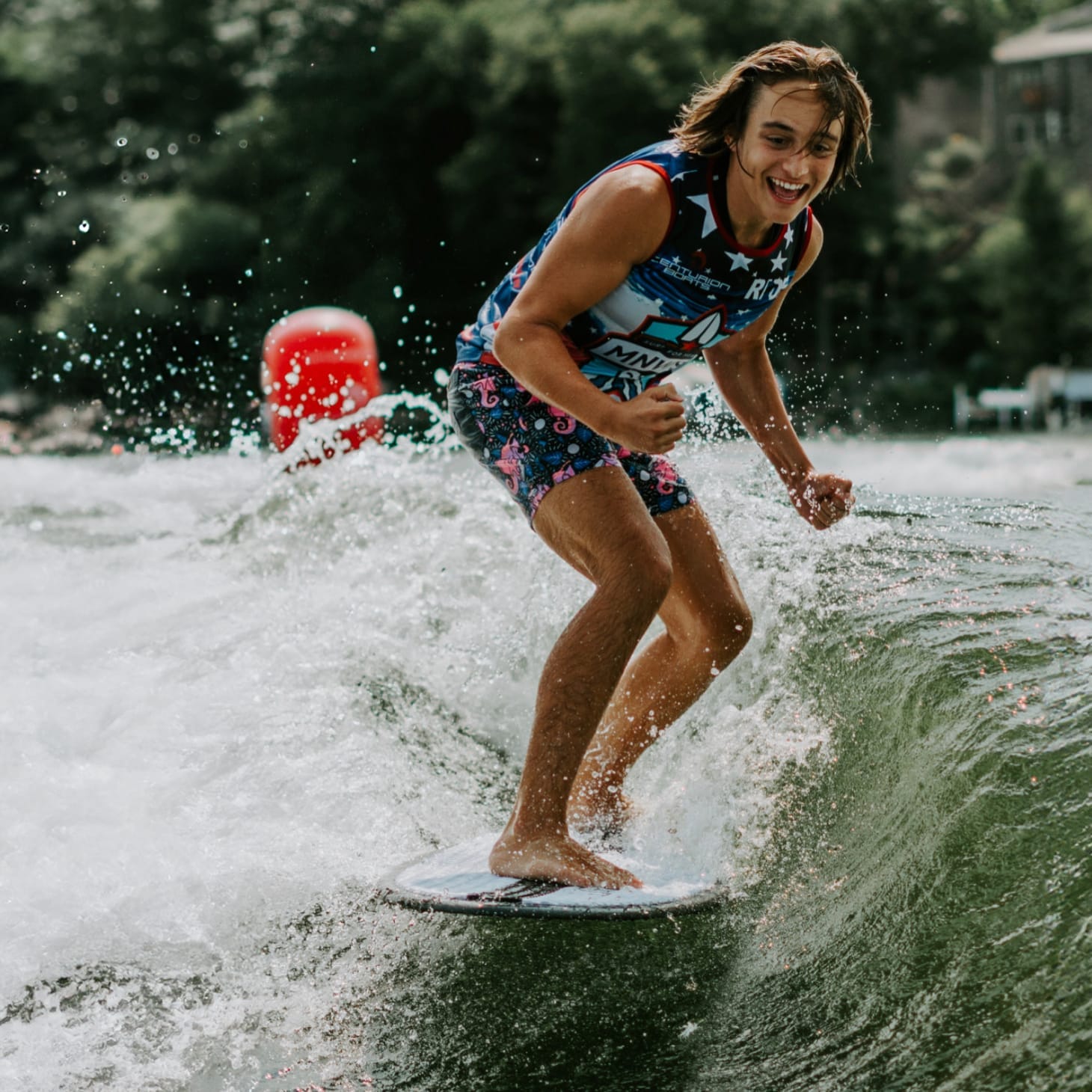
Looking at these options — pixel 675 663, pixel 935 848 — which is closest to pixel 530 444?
pixel 675 663

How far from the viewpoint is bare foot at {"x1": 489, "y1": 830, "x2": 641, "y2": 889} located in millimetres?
2928

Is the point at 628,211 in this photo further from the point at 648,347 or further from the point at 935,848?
the point at 935,848

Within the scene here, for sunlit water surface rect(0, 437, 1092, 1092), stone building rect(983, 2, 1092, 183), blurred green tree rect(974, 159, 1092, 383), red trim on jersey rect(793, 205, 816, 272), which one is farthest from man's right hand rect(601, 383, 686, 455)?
stone building rect(983, 2, 1092, 183)

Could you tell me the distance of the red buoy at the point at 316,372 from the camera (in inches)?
413

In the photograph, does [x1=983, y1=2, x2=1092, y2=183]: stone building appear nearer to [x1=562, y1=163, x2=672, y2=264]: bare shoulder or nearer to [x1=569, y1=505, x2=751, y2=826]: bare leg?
[x1=569, y1=505, x2=751, y2=826]: bare leg

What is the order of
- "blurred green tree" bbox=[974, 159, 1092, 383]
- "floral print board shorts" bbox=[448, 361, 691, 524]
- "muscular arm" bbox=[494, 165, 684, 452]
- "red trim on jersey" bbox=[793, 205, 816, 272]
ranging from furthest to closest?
1. "blurred green tree" bbox=[974, 159, 1092, 383]
2. "red trim on jersey" bbox=[793, 205, 816, 272]
3. "floral print board shorts" bbox=[448, 361, 691, 524]
4. "muscular arm" bbox=[494, 165, 684, 452]

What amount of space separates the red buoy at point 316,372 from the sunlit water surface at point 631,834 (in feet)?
17.4

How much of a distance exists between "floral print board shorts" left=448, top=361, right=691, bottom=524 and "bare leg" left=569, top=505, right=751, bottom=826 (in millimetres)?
106

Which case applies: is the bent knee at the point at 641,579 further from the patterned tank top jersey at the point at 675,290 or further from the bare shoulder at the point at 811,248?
the bare shoulder at the point at 811,248

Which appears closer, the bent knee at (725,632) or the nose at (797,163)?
the nose at (797,163)

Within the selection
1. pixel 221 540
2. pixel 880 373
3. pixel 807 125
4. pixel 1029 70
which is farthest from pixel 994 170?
pixel 807 125

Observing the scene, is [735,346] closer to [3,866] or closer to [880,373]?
[3,866]

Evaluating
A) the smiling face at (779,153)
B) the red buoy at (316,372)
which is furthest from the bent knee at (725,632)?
the red buoy at (316,372)

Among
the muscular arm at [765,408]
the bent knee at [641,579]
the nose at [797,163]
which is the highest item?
the nose at [797,163]
